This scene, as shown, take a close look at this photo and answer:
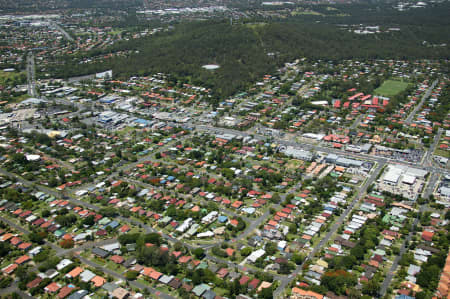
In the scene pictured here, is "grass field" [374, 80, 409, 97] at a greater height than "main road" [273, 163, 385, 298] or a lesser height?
greater

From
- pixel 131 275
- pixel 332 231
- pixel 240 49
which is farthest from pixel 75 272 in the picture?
pixel 240 49

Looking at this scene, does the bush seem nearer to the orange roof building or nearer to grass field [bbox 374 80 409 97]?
the orange roof building

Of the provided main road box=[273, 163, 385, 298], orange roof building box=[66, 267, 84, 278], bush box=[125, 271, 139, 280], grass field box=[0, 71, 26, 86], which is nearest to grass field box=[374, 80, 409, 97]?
main road box=[273, 163, 385, 298]

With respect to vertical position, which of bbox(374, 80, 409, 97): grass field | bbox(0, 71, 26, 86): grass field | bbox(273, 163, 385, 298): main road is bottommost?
bbox(273, 163, 385, 298): main road

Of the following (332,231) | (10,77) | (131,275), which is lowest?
(332,231)

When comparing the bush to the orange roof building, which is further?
the orange roof building

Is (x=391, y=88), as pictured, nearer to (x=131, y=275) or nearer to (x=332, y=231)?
(x=332, y=231)

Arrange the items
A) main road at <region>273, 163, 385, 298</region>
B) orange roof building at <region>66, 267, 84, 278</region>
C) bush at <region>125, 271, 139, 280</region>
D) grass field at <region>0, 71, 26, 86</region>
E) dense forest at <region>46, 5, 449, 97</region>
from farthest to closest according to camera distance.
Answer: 1. dense forest at <region>46, 5, 449, 97</region>
2. grass field at <region>0, 71, 26, 86</region>
3. orange roof building at <region>66, 267, 84, 278</region>
4. bush at <region>125, 271, 139, 280</region>
5. main road at <region>273, 163, 385, 298</region>

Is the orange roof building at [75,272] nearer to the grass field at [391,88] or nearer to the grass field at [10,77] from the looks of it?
the grass field at [391,88]

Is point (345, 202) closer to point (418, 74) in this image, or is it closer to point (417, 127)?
point (417, 127)
